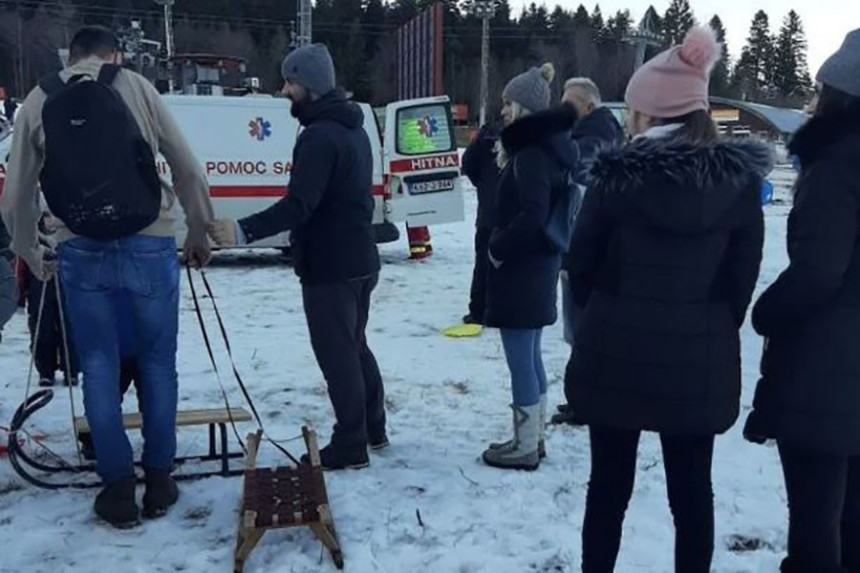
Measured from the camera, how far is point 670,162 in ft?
8.48

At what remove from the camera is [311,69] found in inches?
162

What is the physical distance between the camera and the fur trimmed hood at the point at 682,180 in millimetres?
2576

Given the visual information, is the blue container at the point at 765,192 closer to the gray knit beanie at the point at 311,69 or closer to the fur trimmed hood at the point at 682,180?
the fur trimmed hood at the point at 682,180

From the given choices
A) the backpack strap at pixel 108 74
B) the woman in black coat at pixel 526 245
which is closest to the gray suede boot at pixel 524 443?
the woman in black coat at pixel 526 245

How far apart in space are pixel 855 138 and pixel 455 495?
2.37m

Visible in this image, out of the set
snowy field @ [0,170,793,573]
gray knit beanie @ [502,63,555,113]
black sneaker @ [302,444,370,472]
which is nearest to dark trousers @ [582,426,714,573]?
snowy field @ [0,170,793,573]

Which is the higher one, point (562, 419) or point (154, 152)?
point (154, 152)

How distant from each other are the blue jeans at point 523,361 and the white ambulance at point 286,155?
20.3ft

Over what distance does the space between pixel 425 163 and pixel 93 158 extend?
7.68 metres

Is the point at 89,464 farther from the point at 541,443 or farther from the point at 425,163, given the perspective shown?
the point at 425,163

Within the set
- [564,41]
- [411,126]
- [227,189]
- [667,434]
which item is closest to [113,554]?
[667,434]

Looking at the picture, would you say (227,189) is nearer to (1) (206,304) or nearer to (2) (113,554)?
(1) (206,304)

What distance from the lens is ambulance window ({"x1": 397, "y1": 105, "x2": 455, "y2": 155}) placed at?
11.0m

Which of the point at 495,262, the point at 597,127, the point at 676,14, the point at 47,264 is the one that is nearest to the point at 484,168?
the point at 597,127
